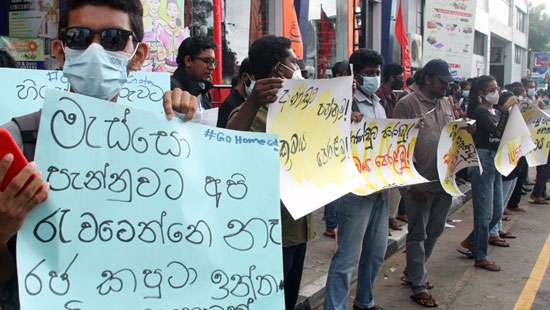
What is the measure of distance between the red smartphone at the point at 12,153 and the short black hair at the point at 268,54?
187 cm

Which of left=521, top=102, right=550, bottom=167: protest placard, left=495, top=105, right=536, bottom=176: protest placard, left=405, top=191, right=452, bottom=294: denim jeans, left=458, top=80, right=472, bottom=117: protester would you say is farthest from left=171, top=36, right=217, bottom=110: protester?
left=458, top=80, right=472, bottom=117: protester

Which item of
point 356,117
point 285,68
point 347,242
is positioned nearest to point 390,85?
point 356,117

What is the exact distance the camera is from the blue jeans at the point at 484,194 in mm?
5641

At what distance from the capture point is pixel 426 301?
477 cm

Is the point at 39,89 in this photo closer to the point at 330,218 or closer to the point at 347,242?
the point at 347,242

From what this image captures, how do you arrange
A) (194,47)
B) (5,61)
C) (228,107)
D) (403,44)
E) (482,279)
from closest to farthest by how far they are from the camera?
(5,61)
(228,107)
(194,47)
(482,279)
(403,44)

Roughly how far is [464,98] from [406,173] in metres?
9.91

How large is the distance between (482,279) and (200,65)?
3.29m

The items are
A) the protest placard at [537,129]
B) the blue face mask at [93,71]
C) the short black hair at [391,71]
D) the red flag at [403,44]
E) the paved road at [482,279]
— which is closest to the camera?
the blue face mask at [93,71]

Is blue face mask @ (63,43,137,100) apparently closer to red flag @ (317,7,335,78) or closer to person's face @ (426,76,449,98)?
person's face @ (426,76,449,98)

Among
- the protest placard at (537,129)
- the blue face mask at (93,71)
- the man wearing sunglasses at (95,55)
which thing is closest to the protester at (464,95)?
the protest placard at (537,129)

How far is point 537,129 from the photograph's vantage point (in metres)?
7.46

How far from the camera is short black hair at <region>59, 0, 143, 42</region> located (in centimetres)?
179

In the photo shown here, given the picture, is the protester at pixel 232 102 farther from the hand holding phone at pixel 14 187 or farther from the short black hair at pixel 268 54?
the hand holding phone at pixel 14 187
